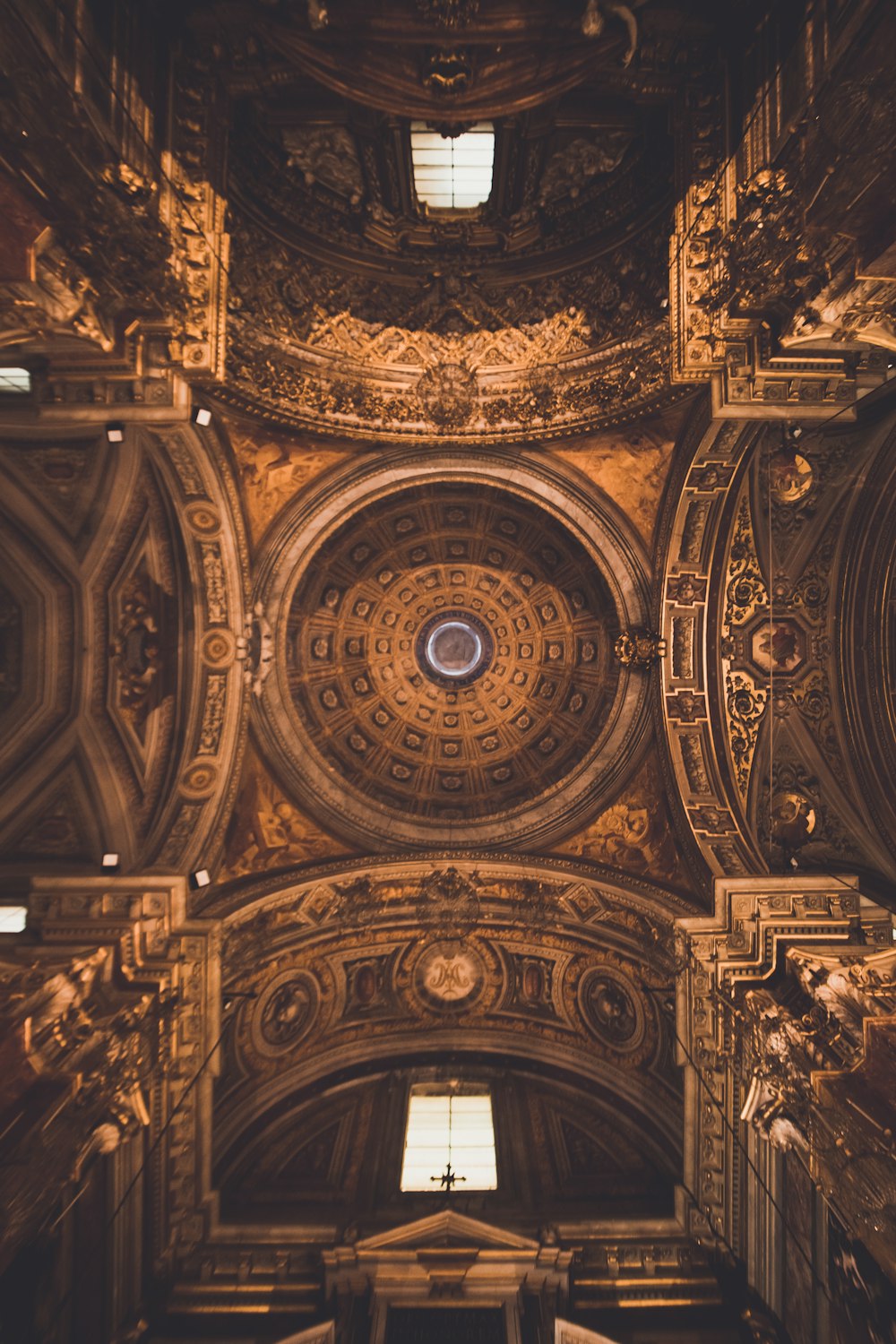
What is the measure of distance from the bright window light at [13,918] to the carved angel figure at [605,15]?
14.3 metres

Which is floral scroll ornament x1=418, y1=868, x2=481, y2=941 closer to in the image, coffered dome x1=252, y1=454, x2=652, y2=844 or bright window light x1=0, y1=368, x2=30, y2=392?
coffered dome x1=252, y1=454, x2=652, y2=844

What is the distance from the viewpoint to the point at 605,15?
870 centimetres

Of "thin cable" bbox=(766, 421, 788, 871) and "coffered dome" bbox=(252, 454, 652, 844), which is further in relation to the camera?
"coffered dome" bbox=(252, 454, 652, 844)

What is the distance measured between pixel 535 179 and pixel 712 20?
3.78m

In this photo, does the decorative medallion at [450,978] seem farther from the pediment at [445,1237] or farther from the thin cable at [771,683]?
the thin cable at [771,683]

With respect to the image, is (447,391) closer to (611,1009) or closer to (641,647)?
(641,647)

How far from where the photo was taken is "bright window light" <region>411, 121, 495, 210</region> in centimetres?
1206

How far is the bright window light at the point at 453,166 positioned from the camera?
1206 centimetres

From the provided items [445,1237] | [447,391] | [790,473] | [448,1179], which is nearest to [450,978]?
[448,1179]

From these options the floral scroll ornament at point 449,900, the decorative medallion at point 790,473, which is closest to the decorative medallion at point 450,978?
the floral scroll ornament at point 449,900

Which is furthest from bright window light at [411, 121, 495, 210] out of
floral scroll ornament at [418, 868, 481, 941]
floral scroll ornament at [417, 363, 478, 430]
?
floral scroll ornament at [418, 868, 481, 941]

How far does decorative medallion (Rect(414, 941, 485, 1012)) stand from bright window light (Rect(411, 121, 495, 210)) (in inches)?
546

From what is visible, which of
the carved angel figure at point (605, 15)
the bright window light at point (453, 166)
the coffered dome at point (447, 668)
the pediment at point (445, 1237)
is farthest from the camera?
the coffered dome at point (447, 668)

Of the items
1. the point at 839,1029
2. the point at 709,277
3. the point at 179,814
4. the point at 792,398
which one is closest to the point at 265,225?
the point at 709,277
